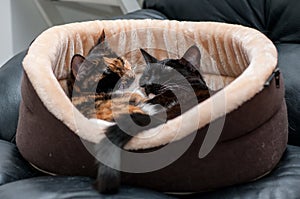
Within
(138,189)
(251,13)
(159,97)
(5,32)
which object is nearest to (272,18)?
(251,13)

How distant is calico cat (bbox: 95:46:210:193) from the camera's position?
1.04 m

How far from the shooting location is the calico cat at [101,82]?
131 centimetres

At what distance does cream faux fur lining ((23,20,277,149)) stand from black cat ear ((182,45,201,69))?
0.24ft

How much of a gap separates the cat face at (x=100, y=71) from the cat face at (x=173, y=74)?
2.6 inches

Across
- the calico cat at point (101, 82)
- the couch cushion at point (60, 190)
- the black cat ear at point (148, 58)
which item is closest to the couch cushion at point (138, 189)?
the couch cushion at point (60, 190)

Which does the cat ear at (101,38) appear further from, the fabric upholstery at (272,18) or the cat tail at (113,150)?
the cat tail at (113,150)

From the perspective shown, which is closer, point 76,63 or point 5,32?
point 76,63

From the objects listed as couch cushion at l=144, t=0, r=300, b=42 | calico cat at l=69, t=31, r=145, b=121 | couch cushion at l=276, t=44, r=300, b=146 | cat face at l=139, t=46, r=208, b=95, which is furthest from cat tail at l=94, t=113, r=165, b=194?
couch cushion at l=144, t=0, r=300, b=42

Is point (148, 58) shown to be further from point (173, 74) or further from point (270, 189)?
point (270, 189)

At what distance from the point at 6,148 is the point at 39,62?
30 centimetres

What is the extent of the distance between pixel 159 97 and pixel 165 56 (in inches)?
13.8

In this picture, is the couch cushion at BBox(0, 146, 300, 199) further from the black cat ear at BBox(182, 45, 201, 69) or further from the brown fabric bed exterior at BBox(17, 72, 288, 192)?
the black cat ear at BBox(182, 45, 201, 69)

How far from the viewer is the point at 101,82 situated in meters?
1.44

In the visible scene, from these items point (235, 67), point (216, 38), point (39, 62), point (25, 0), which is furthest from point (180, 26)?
point (25, 0)
